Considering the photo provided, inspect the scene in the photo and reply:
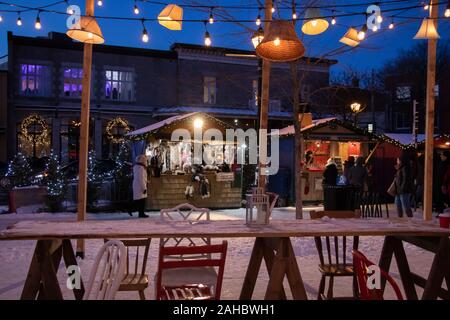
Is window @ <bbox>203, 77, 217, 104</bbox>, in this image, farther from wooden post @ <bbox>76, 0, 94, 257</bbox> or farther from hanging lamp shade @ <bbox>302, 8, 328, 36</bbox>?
wooden post @ <bbox>76, 0, 94, 257</bbox>

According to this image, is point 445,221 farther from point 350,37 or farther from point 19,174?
point 19,174

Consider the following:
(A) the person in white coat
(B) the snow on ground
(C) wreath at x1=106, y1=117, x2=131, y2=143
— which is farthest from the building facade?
(B) the snow on ground

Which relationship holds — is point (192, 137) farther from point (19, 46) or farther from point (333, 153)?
point (19, 46)

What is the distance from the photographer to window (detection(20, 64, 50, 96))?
24297 millimetres

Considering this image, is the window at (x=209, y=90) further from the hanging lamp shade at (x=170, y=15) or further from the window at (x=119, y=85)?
the hanging lamp shade at (x=170, y=15)

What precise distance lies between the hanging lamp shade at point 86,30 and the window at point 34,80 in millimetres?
19590

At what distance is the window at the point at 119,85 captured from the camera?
84.5 ft

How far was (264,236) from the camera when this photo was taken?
418 cm

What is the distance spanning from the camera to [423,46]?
39.2 metres

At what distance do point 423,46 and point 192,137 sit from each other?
3114cm

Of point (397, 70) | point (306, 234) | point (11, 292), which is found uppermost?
point (397, 70)

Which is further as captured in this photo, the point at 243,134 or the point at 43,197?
the point at 243,134

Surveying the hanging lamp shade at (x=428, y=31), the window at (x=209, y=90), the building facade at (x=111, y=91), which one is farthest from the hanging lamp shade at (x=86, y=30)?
the window at (x=209, y=90)

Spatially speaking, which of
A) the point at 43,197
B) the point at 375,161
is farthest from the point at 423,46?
the point at 43,197
